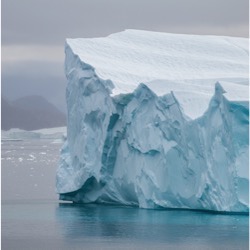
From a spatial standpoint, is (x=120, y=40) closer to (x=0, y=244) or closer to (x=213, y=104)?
(x=213, y=104)

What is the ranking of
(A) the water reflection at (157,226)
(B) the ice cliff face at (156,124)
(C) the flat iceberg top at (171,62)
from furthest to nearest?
(C) the flat iceberg top at (171,62), (B) the ice cliff face at (156,124), (A) the water reflection at (157,226)

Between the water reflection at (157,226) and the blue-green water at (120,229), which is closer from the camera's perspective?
the blue-green water at (120,229)

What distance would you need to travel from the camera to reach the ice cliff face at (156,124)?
21.3 meters

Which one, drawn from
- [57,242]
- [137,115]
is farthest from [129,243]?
[137,115]

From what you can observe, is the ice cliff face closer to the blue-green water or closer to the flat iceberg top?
the flat iceberg top

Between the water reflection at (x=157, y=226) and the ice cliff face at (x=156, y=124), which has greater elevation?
the ice cliff face at (x=156, y=124)

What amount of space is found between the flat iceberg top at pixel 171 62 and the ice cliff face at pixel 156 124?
3 cm

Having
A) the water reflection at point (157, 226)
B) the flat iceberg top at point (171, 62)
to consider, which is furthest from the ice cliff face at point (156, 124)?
the water reflection at point (157, 226)

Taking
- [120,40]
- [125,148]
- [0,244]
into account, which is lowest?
[0,244]

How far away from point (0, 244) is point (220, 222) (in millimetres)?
4350

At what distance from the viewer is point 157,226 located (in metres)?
21.0

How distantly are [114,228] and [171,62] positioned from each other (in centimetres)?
688

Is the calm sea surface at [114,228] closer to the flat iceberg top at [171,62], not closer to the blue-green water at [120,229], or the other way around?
the blue-green water at [120,229]

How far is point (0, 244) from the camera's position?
19.2m
